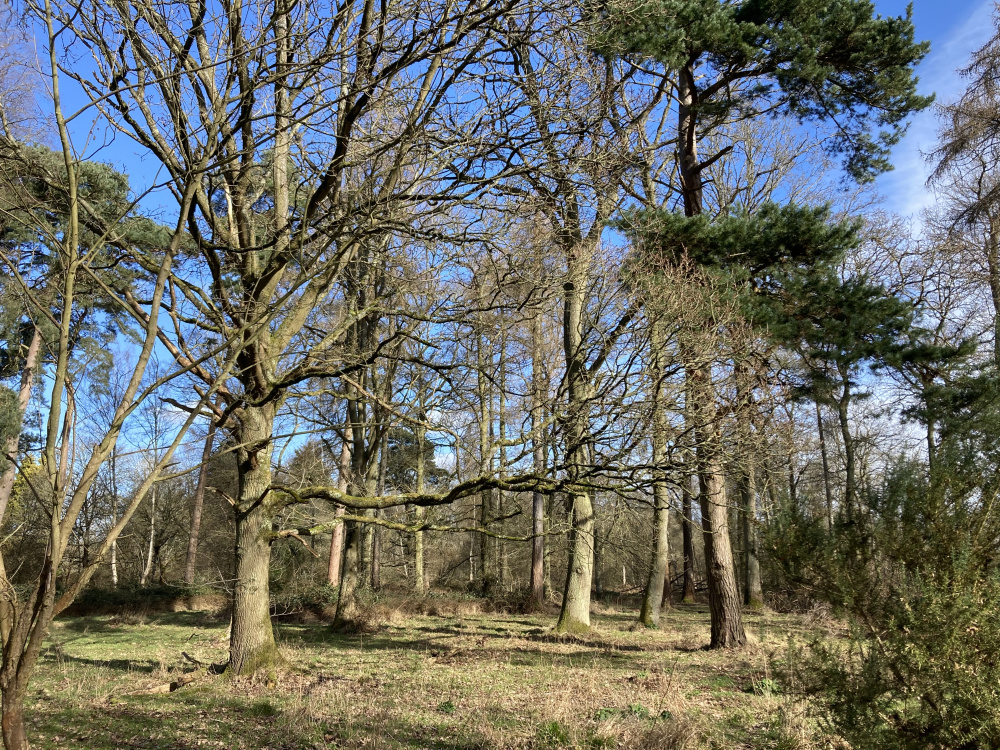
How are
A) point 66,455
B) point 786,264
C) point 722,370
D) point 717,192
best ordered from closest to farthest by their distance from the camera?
point 66,455
point 722,370
point 786,264
point 717,192

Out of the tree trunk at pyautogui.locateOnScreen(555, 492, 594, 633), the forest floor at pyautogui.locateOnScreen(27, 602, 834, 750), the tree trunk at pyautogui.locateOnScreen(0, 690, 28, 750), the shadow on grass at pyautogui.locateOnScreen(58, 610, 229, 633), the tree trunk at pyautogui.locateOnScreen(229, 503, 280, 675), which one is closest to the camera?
the tree trunk at pyautogui.locateOnScreen(0, 690, 28, 750)

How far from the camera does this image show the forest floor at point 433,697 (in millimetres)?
4914

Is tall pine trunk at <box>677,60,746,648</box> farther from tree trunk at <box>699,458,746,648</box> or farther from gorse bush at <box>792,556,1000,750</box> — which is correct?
gorse bush at <box>792,556,1000,750</box>

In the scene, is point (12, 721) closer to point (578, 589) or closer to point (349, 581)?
point (578, 589)

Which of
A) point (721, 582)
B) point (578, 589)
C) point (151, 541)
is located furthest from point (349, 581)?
point (151, 541)

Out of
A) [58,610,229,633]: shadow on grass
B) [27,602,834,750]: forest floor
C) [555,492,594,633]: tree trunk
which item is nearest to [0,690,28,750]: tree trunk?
[27,602,834,750]: forest floor

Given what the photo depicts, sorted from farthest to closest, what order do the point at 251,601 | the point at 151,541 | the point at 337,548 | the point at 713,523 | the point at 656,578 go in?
the point at 151,541 < the point at 337,548 < the point at 656,578 < the point at 713,523 < the point at 251,601

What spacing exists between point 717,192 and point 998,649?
A: 59.3 feet

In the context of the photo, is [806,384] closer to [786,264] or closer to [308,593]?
[786,264]

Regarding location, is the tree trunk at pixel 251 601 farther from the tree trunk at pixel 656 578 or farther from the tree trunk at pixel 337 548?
the tree trunk at pixel 337 548

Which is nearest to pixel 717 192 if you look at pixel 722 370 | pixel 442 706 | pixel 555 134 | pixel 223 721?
pixel 722 370

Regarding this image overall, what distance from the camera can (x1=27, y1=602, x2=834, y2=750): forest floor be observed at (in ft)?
16.1

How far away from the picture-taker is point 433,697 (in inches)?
276

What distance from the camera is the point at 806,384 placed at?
10.7 meters
